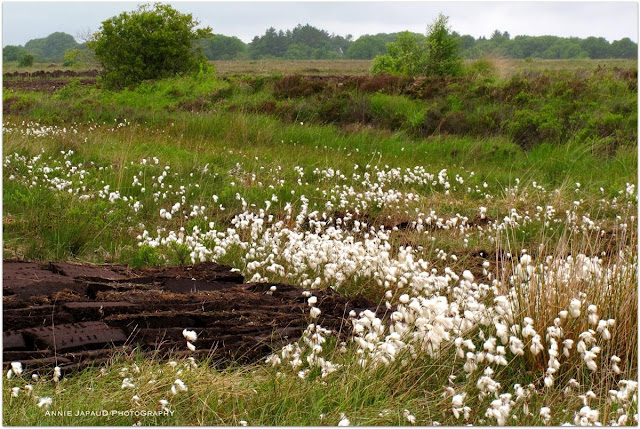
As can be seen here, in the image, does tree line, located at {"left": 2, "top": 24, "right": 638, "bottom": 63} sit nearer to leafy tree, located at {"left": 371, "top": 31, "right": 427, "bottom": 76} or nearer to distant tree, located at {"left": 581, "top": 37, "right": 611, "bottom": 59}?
distant tree, located at {"left": 581, "top": 37, "right": 611, "bottom": 59}

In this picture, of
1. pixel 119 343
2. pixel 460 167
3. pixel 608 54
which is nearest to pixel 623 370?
pixel 119 343

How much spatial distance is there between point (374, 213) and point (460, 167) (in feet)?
13.7

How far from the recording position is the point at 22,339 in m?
4.02

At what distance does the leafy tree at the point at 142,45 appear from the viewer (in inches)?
1002

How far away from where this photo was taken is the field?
3.47 metres

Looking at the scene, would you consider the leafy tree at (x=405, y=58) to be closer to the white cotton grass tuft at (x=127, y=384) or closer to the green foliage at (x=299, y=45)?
the white cotton grass tuft at (x=127, y=384)

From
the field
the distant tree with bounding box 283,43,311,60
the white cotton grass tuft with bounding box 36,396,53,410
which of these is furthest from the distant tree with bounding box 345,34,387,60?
the white cotton grass tuft with bounding box 36,396,53,410

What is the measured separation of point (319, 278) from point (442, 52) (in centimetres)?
1948

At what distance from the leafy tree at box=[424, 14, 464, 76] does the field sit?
7.45 metres

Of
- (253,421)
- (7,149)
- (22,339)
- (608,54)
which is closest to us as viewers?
(253,421)

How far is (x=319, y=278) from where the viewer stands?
554 centimetres

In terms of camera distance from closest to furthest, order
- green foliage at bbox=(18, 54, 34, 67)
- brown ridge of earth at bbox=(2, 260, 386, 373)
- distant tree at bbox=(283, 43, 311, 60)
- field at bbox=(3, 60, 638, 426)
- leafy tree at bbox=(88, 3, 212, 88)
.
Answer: field at bbox=(3, 60, 638, 426) → brown ridge of earth at bbox=(2, 260, 386, 373) → leafy tree at bbox=(88, 3, 212, 88) → green foliage at bbox=(18, 54, 34, 67) → distant tree at bbox=(283, 43, 311, 60)

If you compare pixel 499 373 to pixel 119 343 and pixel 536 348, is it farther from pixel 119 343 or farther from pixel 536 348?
pixel 119 343

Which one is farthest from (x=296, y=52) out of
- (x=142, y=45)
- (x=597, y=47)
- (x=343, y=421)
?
(x=343, y=421)
